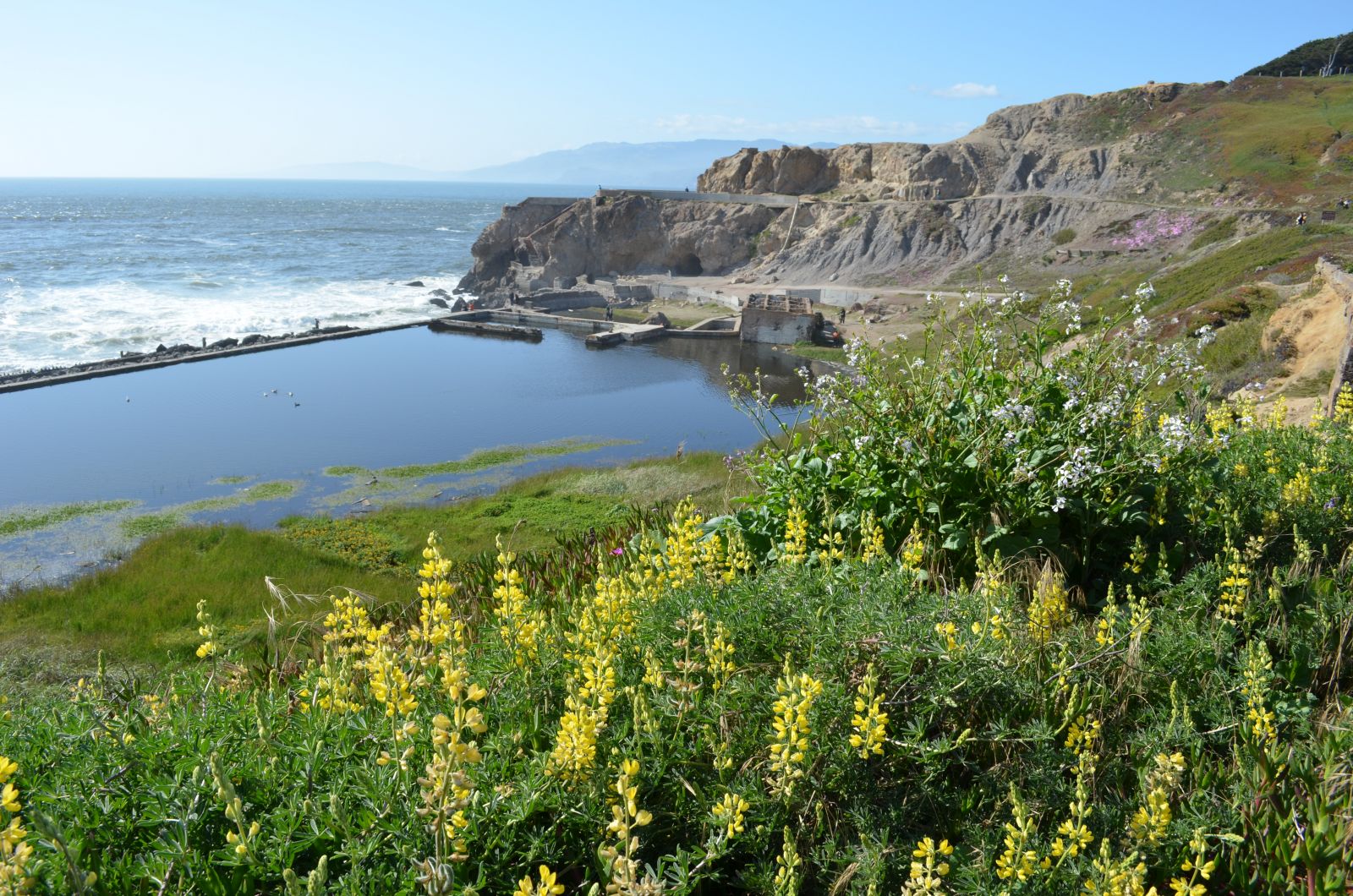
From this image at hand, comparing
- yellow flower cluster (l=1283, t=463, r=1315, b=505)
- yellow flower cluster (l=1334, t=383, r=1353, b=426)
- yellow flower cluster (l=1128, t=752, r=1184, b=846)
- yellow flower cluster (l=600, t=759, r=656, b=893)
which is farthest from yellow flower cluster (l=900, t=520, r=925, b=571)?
yellow flower cluster (l=1334, t=383, r=1353, b=426)

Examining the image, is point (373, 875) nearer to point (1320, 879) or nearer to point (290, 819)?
point (290, 819)

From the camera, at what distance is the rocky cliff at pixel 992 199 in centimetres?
6006

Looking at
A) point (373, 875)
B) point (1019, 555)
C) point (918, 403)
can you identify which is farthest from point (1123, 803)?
point (918, 403)

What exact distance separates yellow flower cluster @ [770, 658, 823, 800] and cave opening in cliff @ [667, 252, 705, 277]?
80556 mm

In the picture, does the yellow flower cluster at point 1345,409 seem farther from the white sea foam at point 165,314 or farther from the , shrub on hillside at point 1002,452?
the white sea foam at point 165,314

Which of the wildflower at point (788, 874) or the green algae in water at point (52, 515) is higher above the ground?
the wildflower at point (788, 874)

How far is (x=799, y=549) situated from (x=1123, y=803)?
1671mm

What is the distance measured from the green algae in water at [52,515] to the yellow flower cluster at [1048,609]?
27497 mm

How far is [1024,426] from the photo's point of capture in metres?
4.87

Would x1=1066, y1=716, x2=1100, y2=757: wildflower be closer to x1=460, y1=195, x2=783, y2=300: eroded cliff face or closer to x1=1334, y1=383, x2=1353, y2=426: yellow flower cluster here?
x1=1334, y1=383, x2=1353, y2=426: yellow flower cluster

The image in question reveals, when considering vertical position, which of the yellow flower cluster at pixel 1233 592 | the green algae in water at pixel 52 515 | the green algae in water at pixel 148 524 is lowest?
the green algae in water at pixel 52 515

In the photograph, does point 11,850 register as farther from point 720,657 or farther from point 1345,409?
point 1345,409

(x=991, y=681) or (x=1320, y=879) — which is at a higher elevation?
(x=991, y=681)

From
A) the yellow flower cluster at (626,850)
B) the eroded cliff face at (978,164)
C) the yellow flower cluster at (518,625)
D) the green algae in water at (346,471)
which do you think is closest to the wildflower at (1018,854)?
the yellow flower cluster at (626,850)
